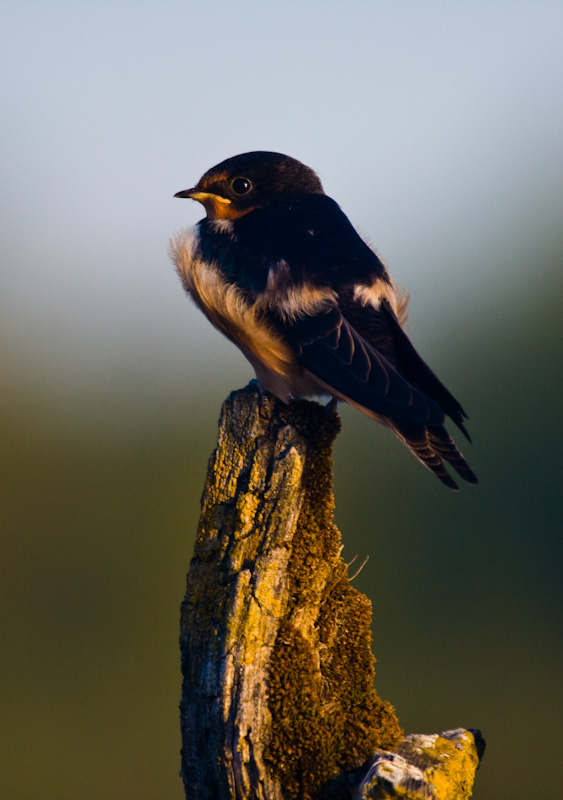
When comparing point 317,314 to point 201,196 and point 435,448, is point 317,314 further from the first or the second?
point 201,196

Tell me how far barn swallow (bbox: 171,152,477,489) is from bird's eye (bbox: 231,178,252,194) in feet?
0.81

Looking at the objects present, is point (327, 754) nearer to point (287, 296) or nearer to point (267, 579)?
point (267, 579)

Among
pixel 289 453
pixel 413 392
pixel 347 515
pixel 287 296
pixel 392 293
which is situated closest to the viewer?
pixel 289 453

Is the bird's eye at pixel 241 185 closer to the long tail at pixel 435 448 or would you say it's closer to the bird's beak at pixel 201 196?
the bird's beak at pixel 201 196

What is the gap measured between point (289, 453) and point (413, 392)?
33.5 inches

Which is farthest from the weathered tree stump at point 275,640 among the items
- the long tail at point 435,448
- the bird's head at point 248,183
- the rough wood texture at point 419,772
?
the bird's head at point 248,183

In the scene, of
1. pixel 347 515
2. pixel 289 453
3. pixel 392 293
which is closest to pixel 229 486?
pixel 289 453

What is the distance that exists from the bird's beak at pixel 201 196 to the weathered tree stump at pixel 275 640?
192cm

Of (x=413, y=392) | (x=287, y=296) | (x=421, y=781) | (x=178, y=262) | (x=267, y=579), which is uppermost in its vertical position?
(x=178, y=262)

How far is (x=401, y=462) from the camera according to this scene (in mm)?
14273

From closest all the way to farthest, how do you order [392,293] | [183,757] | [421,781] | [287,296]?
1. [421,781]
2. [183,757]
3. [287,296]
4. [392,293]

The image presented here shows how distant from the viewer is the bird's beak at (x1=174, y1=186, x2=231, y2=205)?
5.06m

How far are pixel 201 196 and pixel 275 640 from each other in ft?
9.64

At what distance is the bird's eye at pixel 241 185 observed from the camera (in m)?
5.05
